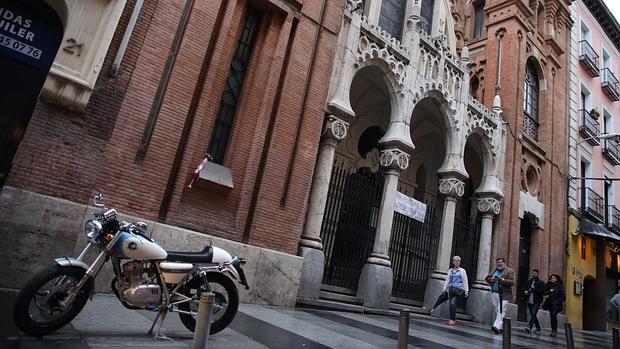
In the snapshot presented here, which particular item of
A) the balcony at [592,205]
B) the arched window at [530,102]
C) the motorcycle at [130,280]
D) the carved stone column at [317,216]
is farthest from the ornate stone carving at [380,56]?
the balcony at [592,205]

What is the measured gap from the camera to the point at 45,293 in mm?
3582

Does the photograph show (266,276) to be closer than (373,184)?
Yes

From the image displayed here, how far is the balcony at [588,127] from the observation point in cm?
2000

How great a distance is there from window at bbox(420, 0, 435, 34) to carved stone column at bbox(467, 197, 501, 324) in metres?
6.77

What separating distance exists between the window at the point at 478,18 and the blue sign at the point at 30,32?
16.8 metres

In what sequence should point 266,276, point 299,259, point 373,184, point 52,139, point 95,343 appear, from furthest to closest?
point 373,184 < point 299,259 < point 266,276 < point 52,139 < point 95,343

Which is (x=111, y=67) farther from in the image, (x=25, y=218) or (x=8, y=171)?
(x=25, y=218)

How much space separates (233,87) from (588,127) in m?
19.4

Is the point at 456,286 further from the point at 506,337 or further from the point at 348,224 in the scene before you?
the point at 506,337

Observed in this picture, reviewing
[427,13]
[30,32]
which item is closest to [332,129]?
[30,32]

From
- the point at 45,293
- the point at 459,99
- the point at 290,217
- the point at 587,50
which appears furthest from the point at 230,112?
the point at 587,50

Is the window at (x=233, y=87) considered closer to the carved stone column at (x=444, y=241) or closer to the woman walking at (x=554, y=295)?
the carved stone column at (x=444, y=241)

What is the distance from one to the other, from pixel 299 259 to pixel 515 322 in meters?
9.50

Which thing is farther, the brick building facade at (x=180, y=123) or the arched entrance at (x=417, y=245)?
the arched entrance at (x=417, y=245)
